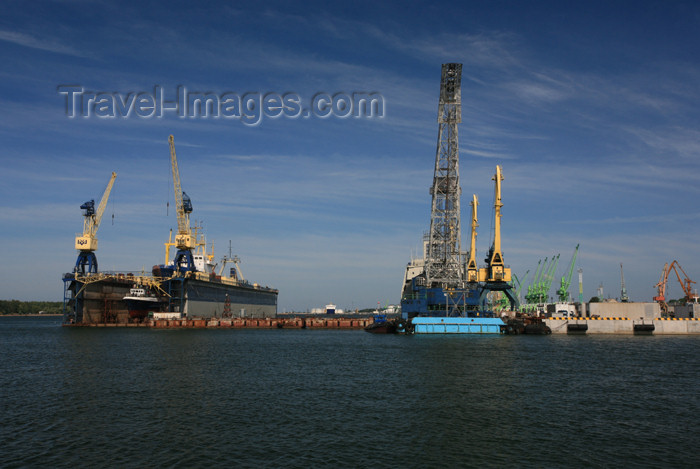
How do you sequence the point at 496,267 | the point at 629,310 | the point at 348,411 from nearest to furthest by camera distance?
1. the point at 348,411
2. the point at 496,267
3. the point at 629,310

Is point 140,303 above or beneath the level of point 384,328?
above

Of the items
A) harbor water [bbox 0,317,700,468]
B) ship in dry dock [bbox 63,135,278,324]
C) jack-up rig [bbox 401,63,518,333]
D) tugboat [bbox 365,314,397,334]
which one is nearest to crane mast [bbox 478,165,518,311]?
jack-up rig [bbox 401,63,518,333]

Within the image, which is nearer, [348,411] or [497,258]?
[348,411]

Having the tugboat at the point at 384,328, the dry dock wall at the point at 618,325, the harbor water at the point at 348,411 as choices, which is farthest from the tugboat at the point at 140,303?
the dry dock wall at the point at 618,325

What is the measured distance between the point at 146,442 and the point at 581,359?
138 ft

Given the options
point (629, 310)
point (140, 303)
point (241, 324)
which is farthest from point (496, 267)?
point (140, 303)

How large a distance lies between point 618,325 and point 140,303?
9184 cm

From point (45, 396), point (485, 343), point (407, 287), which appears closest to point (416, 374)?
point (45, 396)

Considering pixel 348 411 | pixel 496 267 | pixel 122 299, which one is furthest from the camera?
pixel 122 299

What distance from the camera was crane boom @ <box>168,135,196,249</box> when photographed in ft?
347

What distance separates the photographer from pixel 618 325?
90.9 meters

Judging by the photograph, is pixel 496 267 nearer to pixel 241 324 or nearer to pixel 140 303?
pixel 241 324

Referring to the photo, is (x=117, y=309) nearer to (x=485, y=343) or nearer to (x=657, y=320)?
(x=485, y=343)

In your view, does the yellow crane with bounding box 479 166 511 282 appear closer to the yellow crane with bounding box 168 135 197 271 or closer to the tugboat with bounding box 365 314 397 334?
the tugboat with bounding box 365 314 397 334
